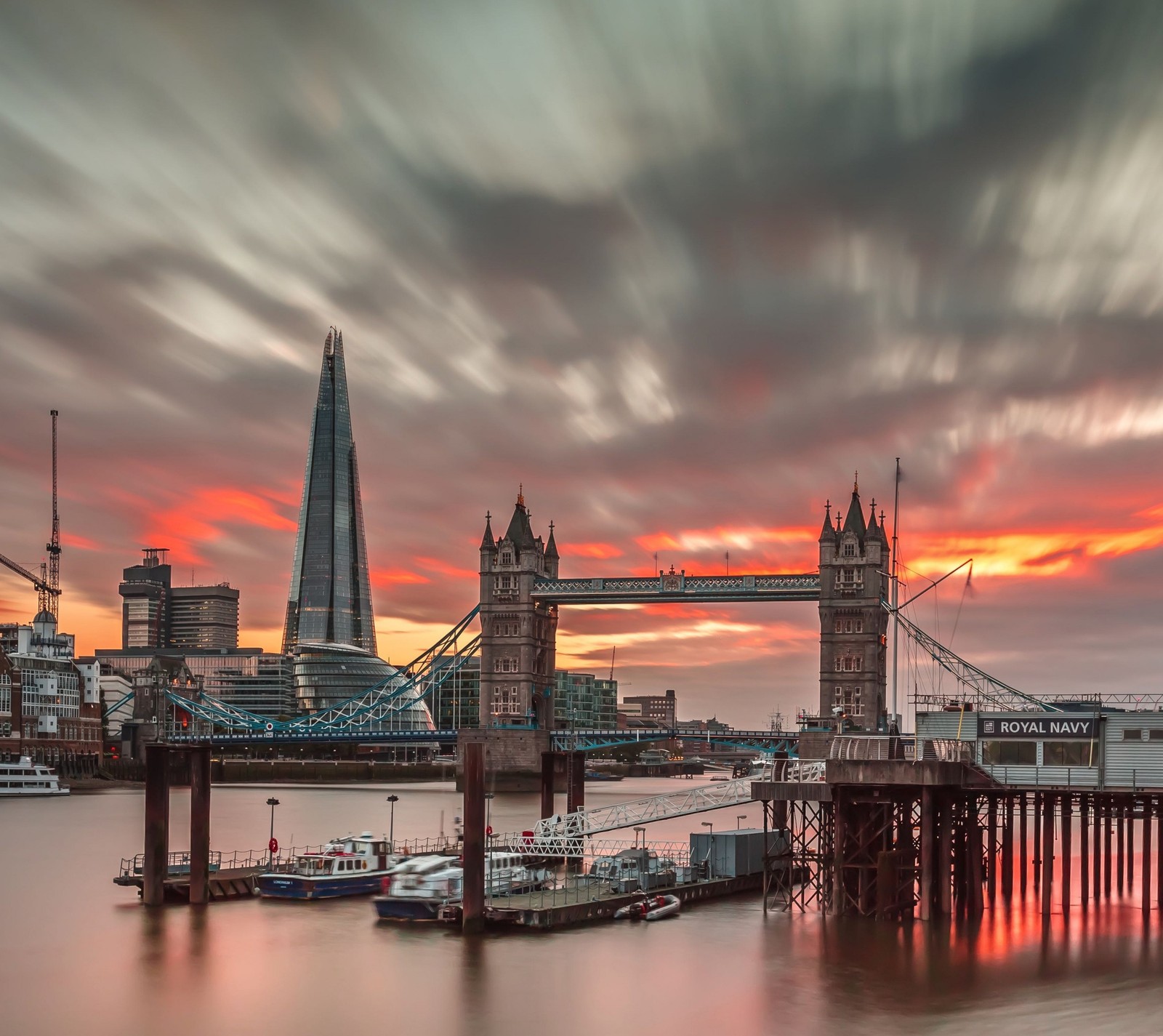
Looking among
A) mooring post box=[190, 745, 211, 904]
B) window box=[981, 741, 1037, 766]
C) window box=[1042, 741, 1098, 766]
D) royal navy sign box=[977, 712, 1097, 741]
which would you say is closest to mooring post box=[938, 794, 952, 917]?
window box=[981, 741, 1037, 766]

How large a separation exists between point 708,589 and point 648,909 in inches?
3900

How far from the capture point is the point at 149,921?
170ft

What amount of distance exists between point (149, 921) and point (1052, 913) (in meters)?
31.7

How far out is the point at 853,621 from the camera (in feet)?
484

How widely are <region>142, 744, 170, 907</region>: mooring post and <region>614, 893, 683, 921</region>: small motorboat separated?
52.7ft

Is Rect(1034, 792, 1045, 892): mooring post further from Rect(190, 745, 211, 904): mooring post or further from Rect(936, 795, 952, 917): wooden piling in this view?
Rect(190, 745, 211, 904): mooring post

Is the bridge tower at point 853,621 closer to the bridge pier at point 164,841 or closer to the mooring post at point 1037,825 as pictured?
the mooring post at point 1037,825

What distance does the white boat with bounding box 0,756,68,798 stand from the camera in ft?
465

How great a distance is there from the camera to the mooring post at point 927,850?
154ft

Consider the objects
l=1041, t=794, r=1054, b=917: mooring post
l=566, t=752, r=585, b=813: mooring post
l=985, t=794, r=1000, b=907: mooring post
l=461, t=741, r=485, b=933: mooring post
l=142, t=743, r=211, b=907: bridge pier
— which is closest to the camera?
l=461, t=741, r=485, b=933: mooring post

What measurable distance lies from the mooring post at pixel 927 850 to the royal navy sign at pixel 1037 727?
4050mm

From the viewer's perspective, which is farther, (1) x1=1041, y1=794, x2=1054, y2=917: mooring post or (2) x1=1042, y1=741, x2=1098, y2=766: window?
(2) x1=1042, y1=741, x2=1098, y2=766: window

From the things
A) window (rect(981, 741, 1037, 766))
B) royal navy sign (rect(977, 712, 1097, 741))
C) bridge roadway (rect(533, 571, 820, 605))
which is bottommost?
window (rect(981, 741, 1037, 766))

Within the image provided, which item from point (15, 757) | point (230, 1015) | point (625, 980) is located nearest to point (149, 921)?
point (230, 1015)
